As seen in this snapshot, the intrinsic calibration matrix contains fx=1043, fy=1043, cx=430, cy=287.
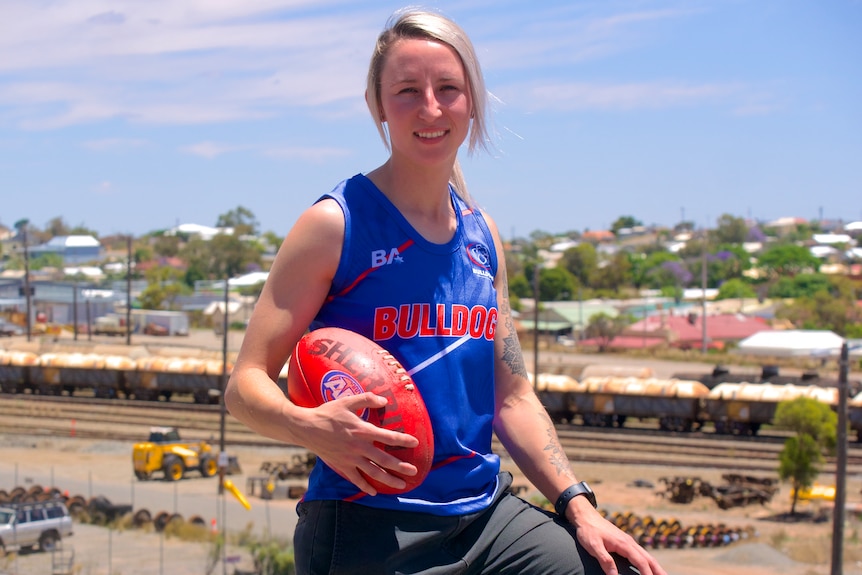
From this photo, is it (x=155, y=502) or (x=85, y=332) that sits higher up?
(x=85, y=332)

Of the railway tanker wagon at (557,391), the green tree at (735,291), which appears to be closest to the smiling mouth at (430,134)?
the railway tanker wagon at (557,391)

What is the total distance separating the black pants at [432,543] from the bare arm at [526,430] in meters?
0.12

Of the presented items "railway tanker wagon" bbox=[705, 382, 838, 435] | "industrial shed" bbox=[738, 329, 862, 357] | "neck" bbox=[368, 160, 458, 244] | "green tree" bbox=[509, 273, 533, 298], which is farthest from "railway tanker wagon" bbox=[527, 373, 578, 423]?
"green tree" bbox=[509, 273, 533, 298]

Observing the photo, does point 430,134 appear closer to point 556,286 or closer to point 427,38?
point 427,38

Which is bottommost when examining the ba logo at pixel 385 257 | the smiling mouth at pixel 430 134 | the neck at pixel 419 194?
the ba logo at pixel 385 257

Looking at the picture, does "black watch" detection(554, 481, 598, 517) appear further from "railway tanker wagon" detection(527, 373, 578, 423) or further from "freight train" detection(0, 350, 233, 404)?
"freight train" detection(0, 350, 233, 404)

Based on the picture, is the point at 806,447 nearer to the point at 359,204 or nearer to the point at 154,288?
the point at 359,204

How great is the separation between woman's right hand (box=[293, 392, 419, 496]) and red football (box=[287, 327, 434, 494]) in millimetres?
39

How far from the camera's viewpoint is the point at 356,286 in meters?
2.78

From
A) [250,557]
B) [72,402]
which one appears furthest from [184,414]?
[250,557]

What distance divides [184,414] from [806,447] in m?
25.7

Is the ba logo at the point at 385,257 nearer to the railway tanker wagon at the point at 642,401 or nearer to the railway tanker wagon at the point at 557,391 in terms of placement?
the railway tanker wagon at the point at 642,401

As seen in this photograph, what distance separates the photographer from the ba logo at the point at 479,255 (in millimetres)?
2990

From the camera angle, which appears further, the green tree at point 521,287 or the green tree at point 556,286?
the green tree at point 556,286
